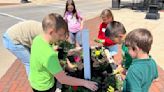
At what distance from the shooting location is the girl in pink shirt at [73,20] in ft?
25.7

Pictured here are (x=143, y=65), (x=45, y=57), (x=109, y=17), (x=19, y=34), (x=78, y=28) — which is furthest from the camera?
(x=78, y=28)

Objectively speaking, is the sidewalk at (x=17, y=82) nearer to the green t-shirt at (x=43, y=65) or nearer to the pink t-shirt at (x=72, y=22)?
the pink t-shirt at (x=72, y=22)

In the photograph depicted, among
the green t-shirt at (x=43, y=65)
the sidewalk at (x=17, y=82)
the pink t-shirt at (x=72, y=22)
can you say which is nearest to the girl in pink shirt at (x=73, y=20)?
the pink t-shirt at (x=72, y=22)

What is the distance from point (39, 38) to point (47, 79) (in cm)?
43

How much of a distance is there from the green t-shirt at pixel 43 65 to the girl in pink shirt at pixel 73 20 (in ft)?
14.2

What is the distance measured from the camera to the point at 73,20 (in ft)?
26.2

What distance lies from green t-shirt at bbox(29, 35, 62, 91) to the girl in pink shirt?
4.32m

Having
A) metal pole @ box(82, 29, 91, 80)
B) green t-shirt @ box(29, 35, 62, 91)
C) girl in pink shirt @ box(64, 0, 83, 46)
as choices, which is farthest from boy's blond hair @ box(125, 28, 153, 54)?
girl in pink shirt @ box(64, 0, 83, 46)

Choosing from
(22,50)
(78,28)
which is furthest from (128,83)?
(78,28)

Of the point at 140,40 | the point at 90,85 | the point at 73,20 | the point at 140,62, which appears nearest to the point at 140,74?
the point at 140,62

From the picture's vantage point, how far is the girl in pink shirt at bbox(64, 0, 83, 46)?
7839mm

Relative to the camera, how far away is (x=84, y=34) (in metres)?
2.97

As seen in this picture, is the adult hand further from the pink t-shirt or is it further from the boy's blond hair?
the pink t-shirt

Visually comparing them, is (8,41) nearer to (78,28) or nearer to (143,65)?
(143,65)
